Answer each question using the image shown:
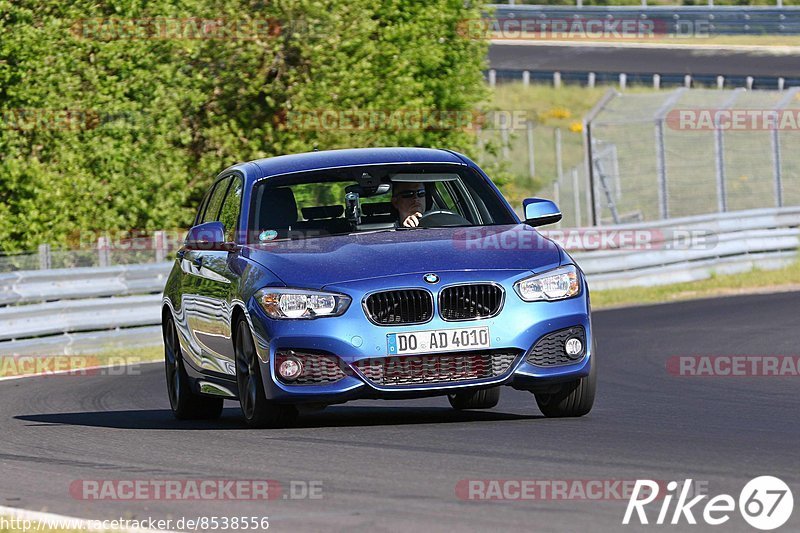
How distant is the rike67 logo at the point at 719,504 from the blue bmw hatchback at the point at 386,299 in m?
2.42

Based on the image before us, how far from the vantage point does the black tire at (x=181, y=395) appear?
11680 millimetres

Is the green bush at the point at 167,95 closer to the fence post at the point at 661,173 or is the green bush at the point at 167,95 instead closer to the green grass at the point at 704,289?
the fence post at the point at 661,173

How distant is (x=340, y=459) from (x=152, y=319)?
12.9 metres

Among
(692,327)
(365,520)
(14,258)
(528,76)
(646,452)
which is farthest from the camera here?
(528,76)

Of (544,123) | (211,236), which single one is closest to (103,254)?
(211,236)

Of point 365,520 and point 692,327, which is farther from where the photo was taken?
point 692,327

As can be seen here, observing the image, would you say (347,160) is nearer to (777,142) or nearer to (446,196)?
(446,196)

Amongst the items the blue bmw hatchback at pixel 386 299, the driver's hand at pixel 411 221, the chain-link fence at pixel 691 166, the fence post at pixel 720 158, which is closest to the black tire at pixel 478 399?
the blue bmw hatchback at pixel 386 299

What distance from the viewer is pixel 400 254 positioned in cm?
955

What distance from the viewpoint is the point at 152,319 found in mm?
20953

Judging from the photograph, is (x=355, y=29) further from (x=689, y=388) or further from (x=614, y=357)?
(x=689, y=388)

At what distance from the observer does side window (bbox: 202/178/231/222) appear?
38.6 ft

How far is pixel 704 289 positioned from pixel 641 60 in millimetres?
34285

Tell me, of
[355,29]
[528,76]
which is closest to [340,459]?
[355,29]
